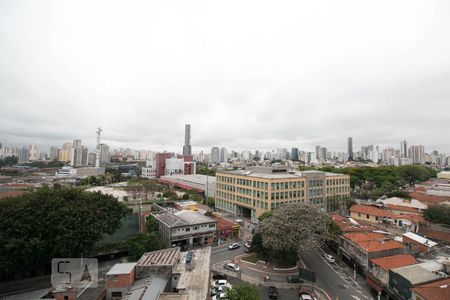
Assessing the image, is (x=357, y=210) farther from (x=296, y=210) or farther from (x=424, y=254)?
(x=296, y=210)

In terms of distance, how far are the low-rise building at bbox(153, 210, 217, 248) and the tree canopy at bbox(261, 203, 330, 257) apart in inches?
304

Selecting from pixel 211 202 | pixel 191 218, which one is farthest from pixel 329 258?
pixel 211 202

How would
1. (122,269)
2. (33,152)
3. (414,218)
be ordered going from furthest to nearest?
(33,152) < (414,218) < (122,269)

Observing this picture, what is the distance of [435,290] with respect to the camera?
46.6ft

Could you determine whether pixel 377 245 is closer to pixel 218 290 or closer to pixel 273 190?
pixel 218 290

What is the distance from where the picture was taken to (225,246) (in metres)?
27.4

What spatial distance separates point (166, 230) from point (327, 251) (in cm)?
1736

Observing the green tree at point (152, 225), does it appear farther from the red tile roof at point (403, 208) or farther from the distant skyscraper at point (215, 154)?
the distant skyscraper at point (215, 154)

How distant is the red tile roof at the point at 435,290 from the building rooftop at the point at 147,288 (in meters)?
15.2

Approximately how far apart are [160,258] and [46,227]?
8.91 metres

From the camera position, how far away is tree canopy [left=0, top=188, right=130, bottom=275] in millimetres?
17250

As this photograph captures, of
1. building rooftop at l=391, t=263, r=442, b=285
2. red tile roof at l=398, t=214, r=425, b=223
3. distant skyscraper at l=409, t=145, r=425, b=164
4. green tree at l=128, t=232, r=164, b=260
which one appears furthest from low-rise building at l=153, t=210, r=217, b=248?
distant skyscraper at l=409, t=145, r=425, b=164

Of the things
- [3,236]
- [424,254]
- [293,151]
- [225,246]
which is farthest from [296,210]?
[293,151]

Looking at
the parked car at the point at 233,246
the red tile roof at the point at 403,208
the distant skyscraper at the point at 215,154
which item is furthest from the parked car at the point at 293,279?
the distant skyscraper at the point at 215,154
